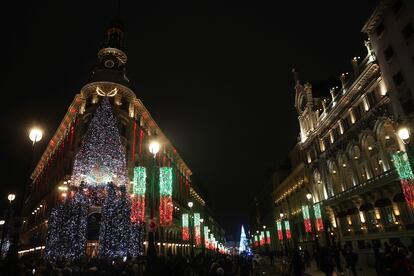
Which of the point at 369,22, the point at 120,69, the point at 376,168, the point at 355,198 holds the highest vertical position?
the point at 120,69

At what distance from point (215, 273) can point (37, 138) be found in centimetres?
1033

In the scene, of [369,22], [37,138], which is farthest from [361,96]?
[37,138]

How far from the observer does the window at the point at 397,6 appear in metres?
28.9

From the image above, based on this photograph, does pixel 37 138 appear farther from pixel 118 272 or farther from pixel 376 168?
pixel 376 168

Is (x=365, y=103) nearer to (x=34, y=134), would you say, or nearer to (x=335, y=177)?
(x=335, y=177)

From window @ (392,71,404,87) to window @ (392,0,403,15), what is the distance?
6.06 meters

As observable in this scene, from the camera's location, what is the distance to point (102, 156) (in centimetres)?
3556

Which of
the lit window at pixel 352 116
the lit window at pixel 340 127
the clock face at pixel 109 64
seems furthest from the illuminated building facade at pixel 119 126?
the lit window at pixel 352 116

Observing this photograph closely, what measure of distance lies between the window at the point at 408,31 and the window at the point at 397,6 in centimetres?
225

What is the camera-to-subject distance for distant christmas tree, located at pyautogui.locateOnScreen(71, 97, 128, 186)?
35750 mm

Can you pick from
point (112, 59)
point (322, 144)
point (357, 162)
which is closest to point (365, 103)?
point (357, 162)

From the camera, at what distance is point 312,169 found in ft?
173

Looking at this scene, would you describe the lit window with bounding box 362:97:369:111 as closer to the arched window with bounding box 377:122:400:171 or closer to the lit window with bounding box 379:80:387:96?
the lit window with bounding box 379:80:387:96

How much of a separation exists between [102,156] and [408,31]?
1319 inches
